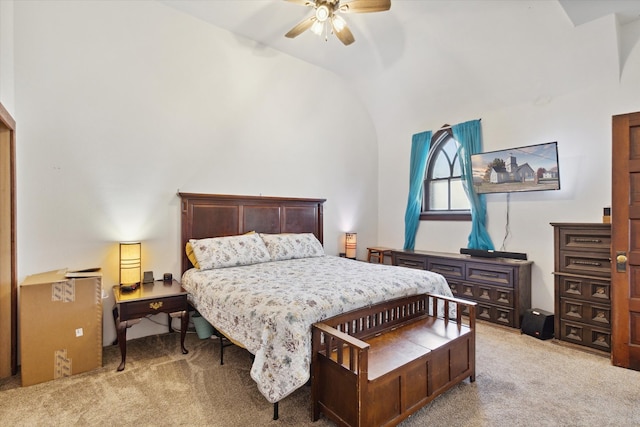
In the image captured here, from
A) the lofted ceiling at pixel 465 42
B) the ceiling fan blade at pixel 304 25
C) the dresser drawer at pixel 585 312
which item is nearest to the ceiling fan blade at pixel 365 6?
the ceiling fan blade at pixel 304 25

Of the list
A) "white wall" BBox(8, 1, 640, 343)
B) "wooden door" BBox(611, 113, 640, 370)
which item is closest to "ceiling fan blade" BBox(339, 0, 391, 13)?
"white wall" BBox(8, 1, 640, 343)

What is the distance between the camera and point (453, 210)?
16.4 ft

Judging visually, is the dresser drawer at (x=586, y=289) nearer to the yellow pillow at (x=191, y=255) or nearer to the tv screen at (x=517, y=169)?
the tv screen at (x=517, y=169)

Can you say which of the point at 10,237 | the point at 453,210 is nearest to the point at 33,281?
the point at 10,237

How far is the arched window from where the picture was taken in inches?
194

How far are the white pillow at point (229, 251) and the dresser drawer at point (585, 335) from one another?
3.30 m

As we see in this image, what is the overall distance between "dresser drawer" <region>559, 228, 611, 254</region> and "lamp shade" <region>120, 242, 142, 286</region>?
14.6 feet

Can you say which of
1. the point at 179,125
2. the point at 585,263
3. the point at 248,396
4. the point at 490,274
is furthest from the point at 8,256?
the point at 585,263

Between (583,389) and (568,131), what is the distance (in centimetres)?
276

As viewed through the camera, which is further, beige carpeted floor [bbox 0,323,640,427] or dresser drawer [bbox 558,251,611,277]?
dresser drawer [bbox 558,251,611,277]

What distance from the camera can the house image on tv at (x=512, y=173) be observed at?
3.86 m

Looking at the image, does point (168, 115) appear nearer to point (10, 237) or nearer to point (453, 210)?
point (10, 237)

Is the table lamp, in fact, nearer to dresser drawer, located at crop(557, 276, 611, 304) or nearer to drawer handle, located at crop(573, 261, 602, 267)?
dresser drawer, located at crop(557, 276, 611, 304)

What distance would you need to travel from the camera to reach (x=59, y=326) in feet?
8.77
